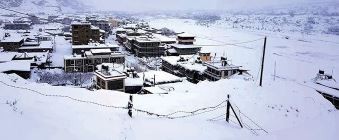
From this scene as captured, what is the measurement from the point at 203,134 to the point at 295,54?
7340 centimetres

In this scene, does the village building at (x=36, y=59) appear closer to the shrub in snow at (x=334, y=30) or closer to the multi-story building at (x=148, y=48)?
the multi-story building at (x=148, y=48)

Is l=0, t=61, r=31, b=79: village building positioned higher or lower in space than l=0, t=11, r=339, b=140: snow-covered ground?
lower

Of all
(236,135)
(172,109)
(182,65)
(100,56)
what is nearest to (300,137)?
(236,135)

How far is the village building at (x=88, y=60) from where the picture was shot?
172 feet

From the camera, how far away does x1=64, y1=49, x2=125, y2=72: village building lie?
52531 millimetres

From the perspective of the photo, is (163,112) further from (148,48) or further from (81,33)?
(81,33)

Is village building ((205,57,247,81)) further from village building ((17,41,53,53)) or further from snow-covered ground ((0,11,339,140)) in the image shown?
village building ((17,41,53,53))

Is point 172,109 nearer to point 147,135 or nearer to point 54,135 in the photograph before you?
point 147,135

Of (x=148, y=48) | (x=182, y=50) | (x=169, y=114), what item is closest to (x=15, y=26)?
(x=148, y=48)

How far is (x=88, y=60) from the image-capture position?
2125 inches

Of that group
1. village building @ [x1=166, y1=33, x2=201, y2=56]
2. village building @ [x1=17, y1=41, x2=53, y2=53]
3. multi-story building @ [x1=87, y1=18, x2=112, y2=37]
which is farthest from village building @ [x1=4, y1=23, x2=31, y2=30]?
village building @ [x1=166, y1=33, x2=201, y2=56]

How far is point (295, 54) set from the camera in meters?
78.8

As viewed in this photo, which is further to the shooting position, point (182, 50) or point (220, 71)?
point (182, 50)

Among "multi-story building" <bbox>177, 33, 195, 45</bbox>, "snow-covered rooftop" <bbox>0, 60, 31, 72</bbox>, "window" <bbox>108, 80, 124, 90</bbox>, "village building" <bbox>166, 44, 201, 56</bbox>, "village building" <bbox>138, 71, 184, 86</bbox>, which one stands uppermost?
"multi-story building" <bbox>177, 33, 195, 45</bbox>
